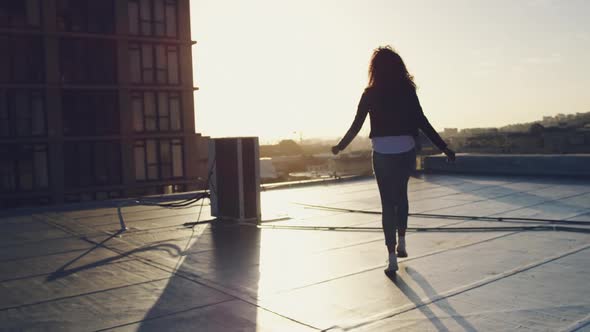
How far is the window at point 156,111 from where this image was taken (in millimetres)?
35750

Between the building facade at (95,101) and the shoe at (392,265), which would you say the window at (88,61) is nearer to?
the building facade at (95,101)

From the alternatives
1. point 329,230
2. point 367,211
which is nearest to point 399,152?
point 329,230

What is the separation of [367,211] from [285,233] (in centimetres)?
202

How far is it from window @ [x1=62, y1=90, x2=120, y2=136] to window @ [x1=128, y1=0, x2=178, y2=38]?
4703 millimetres

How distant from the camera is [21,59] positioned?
103 ft

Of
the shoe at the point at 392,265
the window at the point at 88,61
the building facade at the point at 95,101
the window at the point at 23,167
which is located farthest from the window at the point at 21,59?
the shoe at the point at 392,265

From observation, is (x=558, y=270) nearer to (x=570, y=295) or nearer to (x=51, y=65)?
(x=570, y=295)

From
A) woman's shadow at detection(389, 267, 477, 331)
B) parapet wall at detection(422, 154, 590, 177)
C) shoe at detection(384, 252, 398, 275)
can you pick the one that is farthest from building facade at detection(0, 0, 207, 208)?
woman's shadow at detection(389, 267, 477, 331)

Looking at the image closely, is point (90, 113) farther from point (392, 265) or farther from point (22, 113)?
point (392, 265)

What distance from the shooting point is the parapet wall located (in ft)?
42.3

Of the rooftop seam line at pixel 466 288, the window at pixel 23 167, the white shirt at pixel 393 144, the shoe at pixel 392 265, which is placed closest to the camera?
the rooftop seam line at pixel 466 288

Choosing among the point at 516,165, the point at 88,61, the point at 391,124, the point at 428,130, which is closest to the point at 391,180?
the point at 391,124

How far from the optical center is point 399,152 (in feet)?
16.2

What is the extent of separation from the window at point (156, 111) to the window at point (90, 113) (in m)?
1.36
